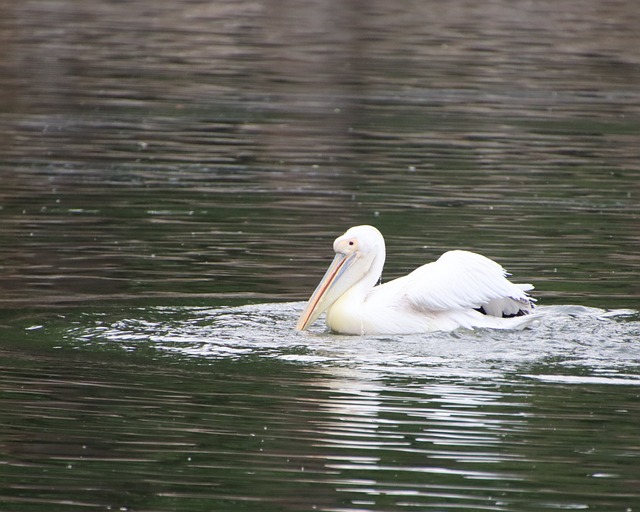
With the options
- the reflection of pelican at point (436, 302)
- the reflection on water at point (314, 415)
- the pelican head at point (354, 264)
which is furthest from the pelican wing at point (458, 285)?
the pelican head at point (354, 264)

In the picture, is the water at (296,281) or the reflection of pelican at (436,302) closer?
the water at (296,281)

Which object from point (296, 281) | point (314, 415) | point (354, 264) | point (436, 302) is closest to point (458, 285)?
point (436, 302)

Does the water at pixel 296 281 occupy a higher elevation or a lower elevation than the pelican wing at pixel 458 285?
lower

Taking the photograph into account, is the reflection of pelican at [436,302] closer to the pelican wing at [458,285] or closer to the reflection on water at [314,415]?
the pelican wing at [458,285]

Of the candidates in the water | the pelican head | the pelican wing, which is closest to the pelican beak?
A: the pelican head

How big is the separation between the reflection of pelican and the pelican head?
5 centimetres

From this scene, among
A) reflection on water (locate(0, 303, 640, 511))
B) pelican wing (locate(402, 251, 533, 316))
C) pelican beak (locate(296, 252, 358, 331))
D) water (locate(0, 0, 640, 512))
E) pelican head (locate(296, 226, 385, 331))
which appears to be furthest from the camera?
pelican head (locate(296, 226, 385, 331))

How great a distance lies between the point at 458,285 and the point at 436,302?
15 cm

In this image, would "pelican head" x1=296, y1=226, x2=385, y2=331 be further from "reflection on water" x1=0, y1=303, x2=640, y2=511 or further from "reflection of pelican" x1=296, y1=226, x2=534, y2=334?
"reflection on water" x1=0, y1=303, x2=640, y2=511

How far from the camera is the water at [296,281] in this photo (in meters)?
5.55

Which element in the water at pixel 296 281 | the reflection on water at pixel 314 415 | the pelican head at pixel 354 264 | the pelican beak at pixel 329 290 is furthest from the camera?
the pelican head at pixel 354 264

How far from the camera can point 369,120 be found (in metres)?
17.0

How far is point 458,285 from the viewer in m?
7.83

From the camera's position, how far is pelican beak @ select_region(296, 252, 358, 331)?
8.05 metres
